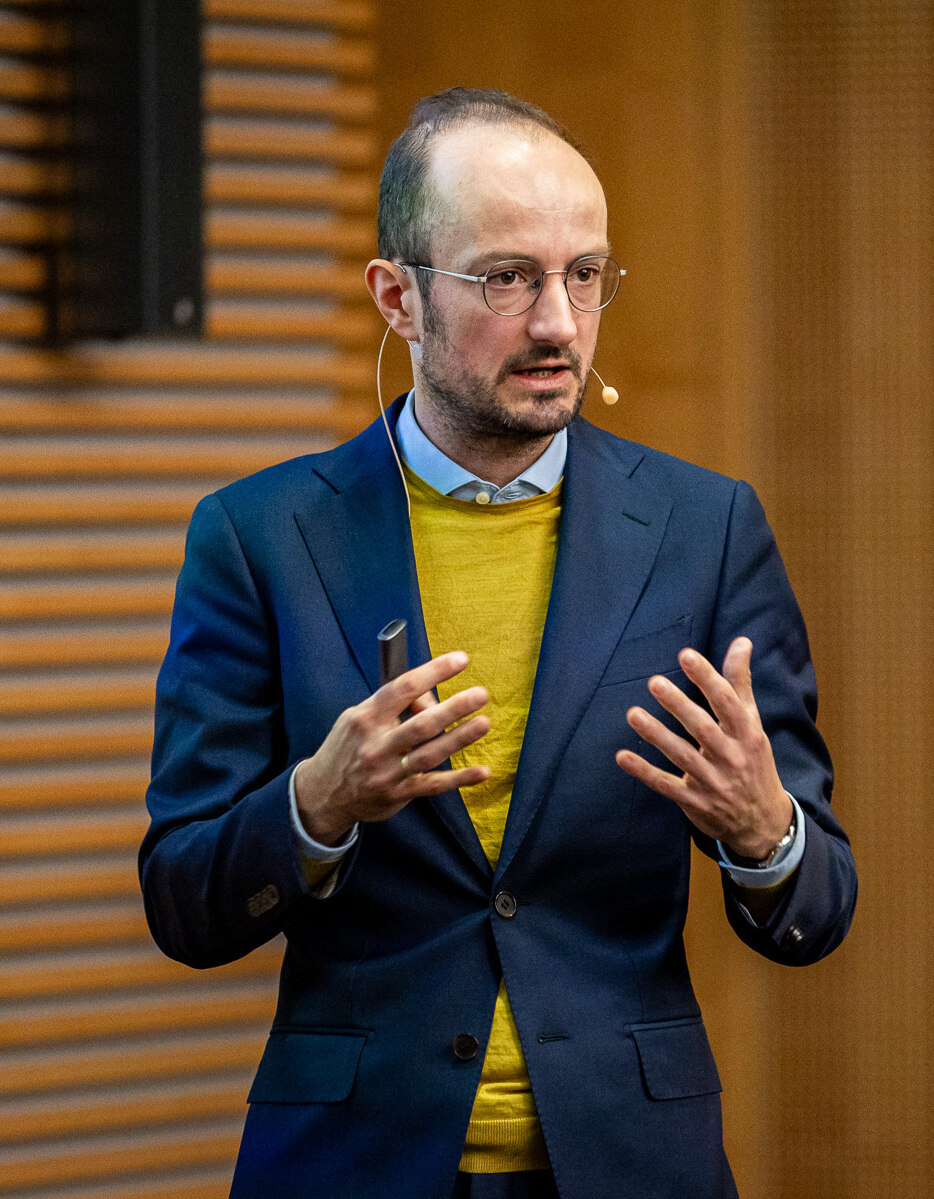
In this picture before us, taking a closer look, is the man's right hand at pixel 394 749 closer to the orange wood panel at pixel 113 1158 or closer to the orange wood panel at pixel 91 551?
the orange wood panel at pixel 91 551

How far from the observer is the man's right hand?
1.76 m

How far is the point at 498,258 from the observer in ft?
6.96

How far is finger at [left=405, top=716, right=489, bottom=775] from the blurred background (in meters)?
1.29

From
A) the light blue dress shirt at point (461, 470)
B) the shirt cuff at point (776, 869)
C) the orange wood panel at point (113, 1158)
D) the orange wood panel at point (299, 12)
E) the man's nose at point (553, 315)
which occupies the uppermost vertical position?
the orange wood panel at point (299, 12)

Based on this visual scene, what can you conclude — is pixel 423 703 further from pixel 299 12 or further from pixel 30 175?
pixel 299 12

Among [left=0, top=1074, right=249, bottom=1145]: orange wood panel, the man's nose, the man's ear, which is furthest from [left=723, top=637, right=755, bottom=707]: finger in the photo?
[left=0, top=1074, right=249, bottom=1145]: orange wood panel

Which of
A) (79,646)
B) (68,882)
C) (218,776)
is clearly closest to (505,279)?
(218,776)

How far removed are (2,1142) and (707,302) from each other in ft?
9.23

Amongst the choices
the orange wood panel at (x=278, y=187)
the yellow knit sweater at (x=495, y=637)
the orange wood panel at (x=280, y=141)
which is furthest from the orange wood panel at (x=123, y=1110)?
the orange wood panel at (x=280, y=141)

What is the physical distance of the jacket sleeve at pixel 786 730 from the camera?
6.53ft

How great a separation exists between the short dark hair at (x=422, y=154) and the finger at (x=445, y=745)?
2.73 feet

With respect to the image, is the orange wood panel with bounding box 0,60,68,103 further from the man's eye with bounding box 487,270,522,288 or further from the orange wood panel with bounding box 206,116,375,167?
the man's eye with bounding box 487,270,522,288

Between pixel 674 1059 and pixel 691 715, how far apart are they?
0.60 metres

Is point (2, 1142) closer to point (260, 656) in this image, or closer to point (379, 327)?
point (260, 656)
